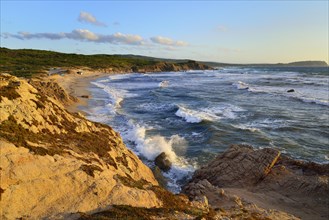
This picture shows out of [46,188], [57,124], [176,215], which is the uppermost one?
[57,124]

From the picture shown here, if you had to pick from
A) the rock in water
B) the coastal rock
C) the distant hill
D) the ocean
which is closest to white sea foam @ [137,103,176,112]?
the ocean

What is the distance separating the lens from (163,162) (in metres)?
18.3

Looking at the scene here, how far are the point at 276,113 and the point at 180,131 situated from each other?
13.3m

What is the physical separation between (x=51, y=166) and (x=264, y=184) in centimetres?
996

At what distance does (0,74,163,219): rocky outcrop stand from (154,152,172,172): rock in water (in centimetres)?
453

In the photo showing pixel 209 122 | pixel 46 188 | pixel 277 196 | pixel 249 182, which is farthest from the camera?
pixel 209 122

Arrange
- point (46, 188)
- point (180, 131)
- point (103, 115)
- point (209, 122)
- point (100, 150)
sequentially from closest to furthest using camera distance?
1. point (46, 188)
2. point (100, 150)
3. point (180, 131)
4. point (209, 122)
5. point (103, 115)

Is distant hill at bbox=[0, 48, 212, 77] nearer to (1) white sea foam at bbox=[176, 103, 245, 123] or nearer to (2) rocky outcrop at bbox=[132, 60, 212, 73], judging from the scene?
(2) rocky outcrop at bbox=[132, 60, 212, 73]

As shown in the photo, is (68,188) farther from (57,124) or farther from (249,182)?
(249,182)

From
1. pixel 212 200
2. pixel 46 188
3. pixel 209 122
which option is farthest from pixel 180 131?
pixel 46 188

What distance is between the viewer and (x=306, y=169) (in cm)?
1588

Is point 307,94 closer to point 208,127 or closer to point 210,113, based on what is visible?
point 210,113

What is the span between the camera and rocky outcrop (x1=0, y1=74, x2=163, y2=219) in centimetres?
828

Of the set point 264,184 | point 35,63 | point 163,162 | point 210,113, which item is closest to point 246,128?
point 210,113
